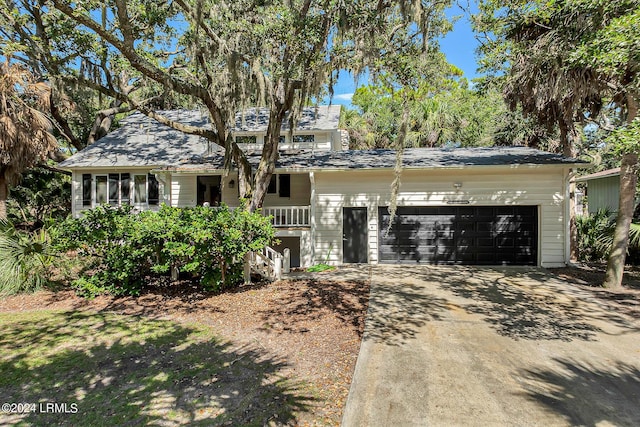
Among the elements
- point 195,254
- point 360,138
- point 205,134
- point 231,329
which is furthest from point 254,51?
point 360,138

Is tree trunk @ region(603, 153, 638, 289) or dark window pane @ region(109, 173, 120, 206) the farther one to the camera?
dark window pane @ region(109, 173, 120, 206)

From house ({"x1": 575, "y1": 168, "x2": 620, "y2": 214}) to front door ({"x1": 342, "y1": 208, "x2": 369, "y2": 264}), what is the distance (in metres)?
9.67

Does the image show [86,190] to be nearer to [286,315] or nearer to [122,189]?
[122,189]

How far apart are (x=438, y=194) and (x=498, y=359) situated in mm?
7047

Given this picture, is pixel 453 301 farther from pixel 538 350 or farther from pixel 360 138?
pixel 360 138

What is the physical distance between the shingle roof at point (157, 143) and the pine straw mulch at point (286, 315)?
739cm

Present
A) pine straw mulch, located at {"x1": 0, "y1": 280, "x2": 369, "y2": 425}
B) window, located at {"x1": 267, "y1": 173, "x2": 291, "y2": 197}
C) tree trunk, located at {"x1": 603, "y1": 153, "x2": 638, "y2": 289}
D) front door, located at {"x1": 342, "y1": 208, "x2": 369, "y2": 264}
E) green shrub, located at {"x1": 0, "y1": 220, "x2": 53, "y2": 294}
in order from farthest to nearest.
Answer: window, located at {"x1": 267, "y1": 173, "x2": 291, "y2": 197} < front door, located at {"x1": 342, "y1": 208, "x2": 369, "y2": 264} < tree trunk, located at {"x1": 603, "y1": 153, "x2": 638, "y2": 289} < green shrub, located at {"x1": 0, "y1": 220, "x2": 53, "y2": 294} < pine straw mulch, located at {"x1": 0, "y1": 280, "x2": 369, "y2": 425}

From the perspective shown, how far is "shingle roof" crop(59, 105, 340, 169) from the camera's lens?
1378cm

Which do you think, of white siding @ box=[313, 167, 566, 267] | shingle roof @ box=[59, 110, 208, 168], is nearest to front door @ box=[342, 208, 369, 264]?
white siding @ box=[313, 167, 566, 267]

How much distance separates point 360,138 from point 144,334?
2004 centimetres

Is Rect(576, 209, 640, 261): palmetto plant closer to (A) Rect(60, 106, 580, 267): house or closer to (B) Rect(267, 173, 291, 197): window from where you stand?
(A) Rect(60, 106, 580, 267): house

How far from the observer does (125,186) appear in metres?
14.0

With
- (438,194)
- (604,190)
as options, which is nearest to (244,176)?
(438,194)

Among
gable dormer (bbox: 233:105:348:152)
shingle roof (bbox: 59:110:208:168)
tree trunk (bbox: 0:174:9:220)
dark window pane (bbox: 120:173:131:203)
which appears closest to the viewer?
tree trunk (bbox: 0:174:9:220)
